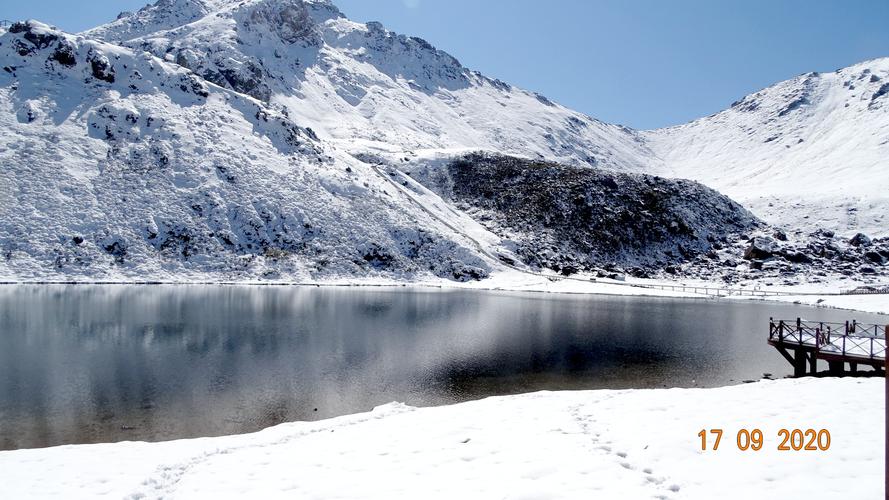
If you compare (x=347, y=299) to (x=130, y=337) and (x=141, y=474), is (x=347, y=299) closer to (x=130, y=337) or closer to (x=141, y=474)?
(x=130, y=337)

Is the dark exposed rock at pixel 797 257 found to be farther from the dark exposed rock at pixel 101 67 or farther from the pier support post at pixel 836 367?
the dark exposed rock at pixel 101 67

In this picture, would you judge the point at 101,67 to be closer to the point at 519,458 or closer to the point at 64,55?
the point at 64,55

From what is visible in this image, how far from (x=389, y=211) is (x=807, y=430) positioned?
303 feet

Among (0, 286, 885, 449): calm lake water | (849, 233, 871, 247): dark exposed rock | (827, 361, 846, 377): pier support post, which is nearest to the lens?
(0, 286, 885, 449): calm lake water

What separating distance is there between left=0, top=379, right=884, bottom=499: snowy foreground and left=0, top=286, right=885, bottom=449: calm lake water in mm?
4931

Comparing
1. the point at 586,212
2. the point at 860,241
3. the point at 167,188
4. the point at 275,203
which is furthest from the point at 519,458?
the point at 860,241

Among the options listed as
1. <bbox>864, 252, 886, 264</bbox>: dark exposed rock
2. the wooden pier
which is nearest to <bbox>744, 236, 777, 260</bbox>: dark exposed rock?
<bbox>864, 252, 886, 264</bbox>: dark exposed rock

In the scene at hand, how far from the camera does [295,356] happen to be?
105ft

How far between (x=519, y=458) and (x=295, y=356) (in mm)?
22297

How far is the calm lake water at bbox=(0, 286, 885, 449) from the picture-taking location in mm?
21562

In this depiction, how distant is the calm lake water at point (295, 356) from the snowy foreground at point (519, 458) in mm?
4931

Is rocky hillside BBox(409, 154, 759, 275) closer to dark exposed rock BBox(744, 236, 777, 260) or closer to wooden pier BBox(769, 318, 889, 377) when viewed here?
dark exposed rock BBox(744, 236, 777, 260)

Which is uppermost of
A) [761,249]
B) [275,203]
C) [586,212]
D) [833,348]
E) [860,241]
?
[586,212]

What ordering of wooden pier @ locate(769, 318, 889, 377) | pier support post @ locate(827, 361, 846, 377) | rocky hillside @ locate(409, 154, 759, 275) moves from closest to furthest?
wooden pier @ locate(769, 318, 889, 377) → pier support post @ locate(827, 361, 846, 377) → rocky hillside @ locate(409, 154, 759, 275)
